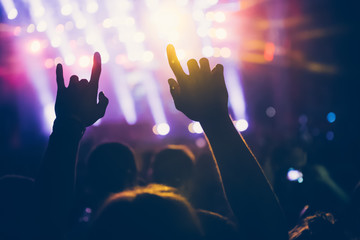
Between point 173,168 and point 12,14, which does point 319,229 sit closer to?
point 173,168

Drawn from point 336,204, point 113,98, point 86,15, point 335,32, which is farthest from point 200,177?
point 335,32

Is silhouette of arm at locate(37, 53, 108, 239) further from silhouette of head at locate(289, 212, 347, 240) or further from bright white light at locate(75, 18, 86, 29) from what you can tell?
bright white light at locate(75, 18, 86, 29)

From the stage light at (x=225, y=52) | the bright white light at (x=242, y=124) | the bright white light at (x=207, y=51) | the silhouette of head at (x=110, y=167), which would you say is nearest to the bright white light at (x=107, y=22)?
the bright white light at (x=207, y=51)

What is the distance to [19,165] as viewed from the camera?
15.7 feet

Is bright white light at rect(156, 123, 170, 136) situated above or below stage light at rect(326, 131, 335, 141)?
above

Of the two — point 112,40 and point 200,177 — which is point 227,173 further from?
point 112,40

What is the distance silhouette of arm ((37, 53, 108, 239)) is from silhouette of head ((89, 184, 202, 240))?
1.14 feet

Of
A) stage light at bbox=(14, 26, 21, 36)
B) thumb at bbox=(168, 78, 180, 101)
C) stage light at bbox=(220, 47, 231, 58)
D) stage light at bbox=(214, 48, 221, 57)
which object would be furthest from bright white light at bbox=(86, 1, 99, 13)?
thumb at bbox=(168, 78, 180, 101)

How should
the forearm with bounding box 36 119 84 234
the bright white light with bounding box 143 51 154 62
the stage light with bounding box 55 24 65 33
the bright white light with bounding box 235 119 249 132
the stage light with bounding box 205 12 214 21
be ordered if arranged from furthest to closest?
1. the bright white light with bounding box 235 119 249 132
2. the bright white light with bounding box 143 51 154 62
3. the stage light with bounding box 205 12 214 21
4. the stage light with bounding box 55 24 65 33
5. the forearm with bounding box 36 119 84 234

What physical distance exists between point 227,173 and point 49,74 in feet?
36.2

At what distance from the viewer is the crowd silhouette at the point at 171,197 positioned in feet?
2.75

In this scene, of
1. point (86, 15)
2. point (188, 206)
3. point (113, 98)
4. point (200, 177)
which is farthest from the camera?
point (113, 98)

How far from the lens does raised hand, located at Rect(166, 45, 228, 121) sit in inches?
40.2

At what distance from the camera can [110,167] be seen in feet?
7.19
